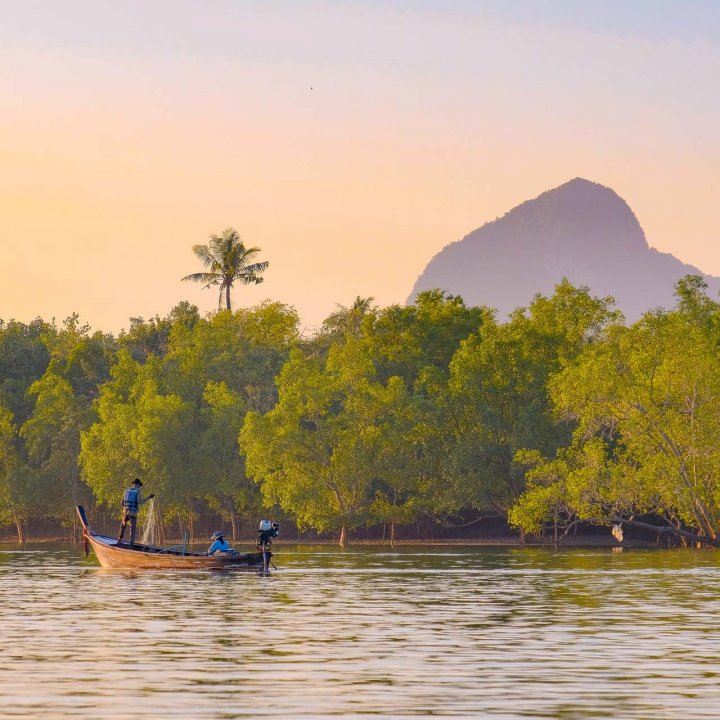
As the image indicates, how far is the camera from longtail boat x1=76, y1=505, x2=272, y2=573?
58.0m

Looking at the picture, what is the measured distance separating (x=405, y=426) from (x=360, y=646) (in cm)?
7020

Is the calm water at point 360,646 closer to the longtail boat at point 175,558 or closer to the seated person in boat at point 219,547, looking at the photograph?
the longtail boat at point 175,558

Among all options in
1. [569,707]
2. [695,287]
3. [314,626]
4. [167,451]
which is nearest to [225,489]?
[167,451]

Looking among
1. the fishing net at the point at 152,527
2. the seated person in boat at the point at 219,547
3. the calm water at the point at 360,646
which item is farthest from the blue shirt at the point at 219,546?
the fishing net at the point at 152,527

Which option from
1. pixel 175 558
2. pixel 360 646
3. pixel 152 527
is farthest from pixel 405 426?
pixel 360 646

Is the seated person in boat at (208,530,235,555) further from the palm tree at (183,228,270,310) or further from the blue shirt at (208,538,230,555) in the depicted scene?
the palm tree at (183,228,270,310)

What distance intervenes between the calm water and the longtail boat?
23.9 inches

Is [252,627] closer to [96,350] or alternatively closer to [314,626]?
[314,626]

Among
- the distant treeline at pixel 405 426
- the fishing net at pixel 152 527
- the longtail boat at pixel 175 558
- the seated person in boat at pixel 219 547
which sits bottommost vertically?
the longtail boat at pixel 175 558

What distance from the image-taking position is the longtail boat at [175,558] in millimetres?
58031

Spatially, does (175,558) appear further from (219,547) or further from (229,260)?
(229,260)

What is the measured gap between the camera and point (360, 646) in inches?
1218

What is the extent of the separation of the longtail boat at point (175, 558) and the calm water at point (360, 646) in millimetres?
607

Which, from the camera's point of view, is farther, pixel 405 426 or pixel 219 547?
pixel 405 426
